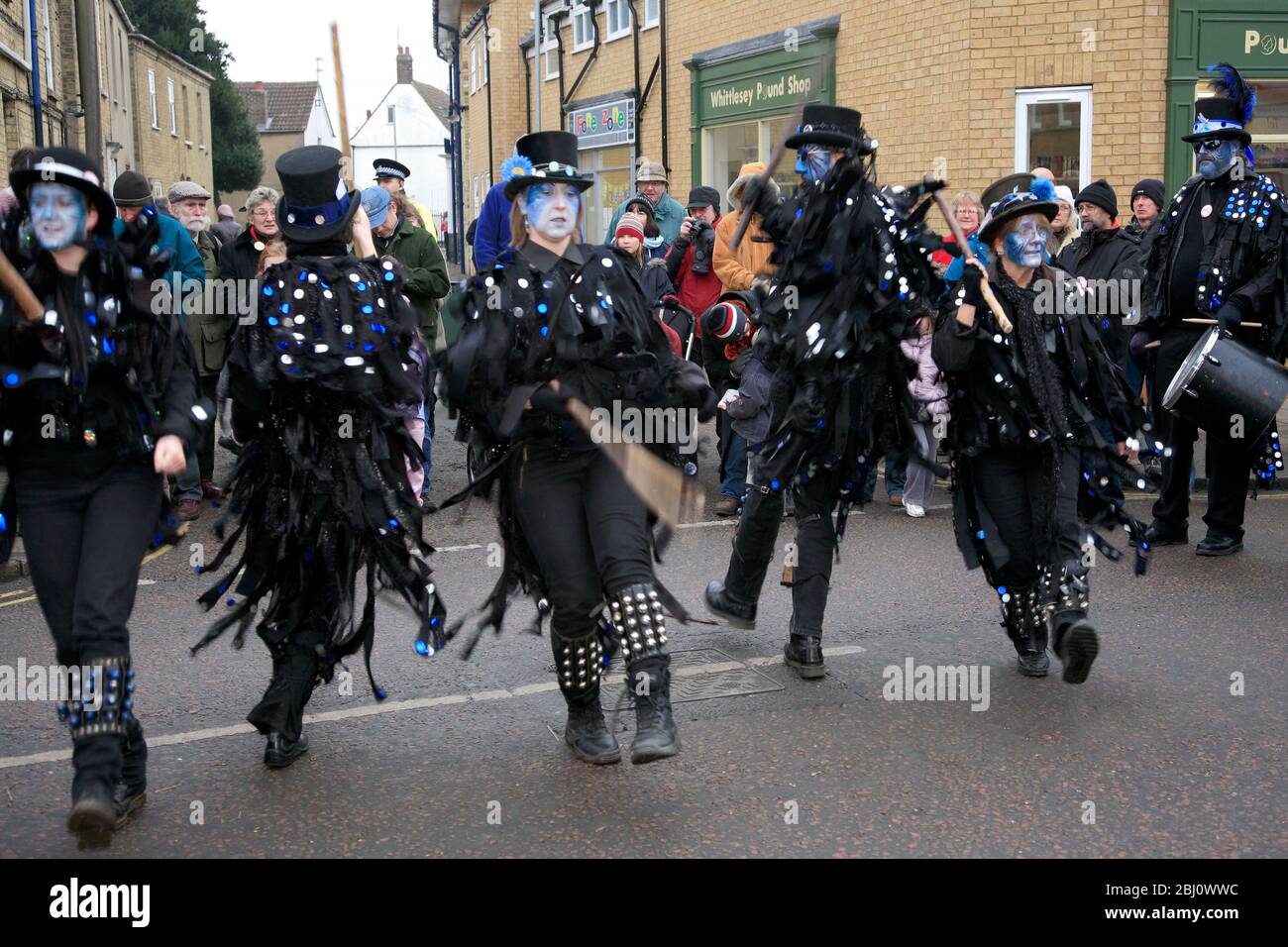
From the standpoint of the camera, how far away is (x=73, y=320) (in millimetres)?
4102

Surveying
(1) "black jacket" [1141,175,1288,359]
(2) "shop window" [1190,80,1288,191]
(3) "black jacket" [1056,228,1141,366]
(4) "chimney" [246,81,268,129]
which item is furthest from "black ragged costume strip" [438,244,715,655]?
(4) "chimney" [246,81,268,129]

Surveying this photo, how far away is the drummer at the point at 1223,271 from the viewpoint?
7742 millimetres

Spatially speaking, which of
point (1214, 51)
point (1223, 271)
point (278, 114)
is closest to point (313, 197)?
point (1223, 271)

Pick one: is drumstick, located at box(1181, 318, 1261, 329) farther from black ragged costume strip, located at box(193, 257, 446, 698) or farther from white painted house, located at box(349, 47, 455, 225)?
white painted house, located at box(349, 47, 455, 225)

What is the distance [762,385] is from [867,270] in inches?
63.0

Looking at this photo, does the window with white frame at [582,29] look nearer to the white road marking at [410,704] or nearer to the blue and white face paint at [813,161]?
the blue and white face paint at [813,161]

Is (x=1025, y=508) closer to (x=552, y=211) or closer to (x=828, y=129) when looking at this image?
(x=828, y=129)

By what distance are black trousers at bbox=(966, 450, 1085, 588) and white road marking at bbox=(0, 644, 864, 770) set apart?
851mm

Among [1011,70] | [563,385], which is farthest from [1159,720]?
[1011,70]

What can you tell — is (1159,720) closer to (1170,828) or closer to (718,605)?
(1170,828)

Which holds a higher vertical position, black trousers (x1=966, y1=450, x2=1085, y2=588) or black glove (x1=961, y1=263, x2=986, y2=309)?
black glove (x1=961, y1=263, x2=986, y2=309)

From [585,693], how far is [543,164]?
1.77 metres

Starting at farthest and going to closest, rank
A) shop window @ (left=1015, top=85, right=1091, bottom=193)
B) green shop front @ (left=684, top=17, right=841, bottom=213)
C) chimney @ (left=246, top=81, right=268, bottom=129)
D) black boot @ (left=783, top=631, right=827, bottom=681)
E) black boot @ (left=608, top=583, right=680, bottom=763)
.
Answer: chimney @ (left=246, top=81, right=268, bottom=129) < green shop front @ (left=684, top=17, right=841, bottom=213) < shop window @ (left=1015, top=85, right=1091, bottom=193) < black boot @ (left=783, top=631, right=827, bottom=681) < black boot @ (left=608, top=583, right=680, bottom=763)

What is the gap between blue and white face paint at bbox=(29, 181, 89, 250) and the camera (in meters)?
4.11
